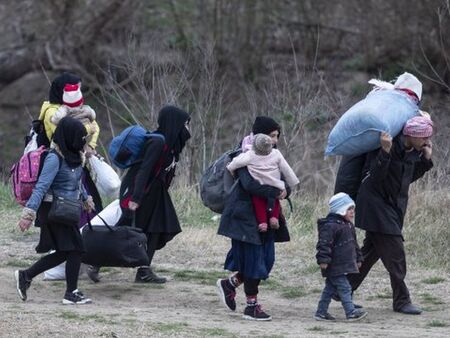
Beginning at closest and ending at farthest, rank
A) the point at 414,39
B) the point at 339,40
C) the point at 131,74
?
the point at 131,74 → the point at 414,39 → the point at 339,40

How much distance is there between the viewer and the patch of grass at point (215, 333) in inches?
306

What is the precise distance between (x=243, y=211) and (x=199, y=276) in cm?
202

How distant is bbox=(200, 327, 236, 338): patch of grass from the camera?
7770 millimetres

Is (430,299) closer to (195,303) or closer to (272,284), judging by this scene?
(272,284)

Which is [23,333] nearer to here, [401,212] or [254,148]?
[254,148]

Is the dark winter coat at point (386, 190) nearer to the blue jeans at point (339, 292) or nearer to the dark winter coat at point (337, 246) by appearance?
the dark winter coat at point (337, 246)

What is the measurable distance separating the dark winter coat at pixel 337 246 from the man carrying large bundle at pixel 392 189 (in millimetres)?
307

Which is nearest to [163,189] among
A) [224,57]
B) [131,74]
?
[131,74]

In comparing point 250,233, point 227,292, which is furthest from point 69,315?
point 250,233

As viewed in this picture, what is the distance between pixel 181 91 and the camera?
47.0 feet

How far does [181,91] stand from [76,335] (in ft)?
23.2

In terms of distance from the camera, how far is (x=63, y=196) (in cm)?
884

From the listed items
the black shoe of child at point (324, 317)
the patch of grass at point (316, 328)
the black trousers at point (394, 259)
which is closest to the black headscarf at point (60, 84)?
the black trousers at point (394, 259)

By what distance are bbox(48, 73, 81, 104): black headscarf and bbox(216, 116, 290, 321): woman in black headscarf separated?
175 cm
